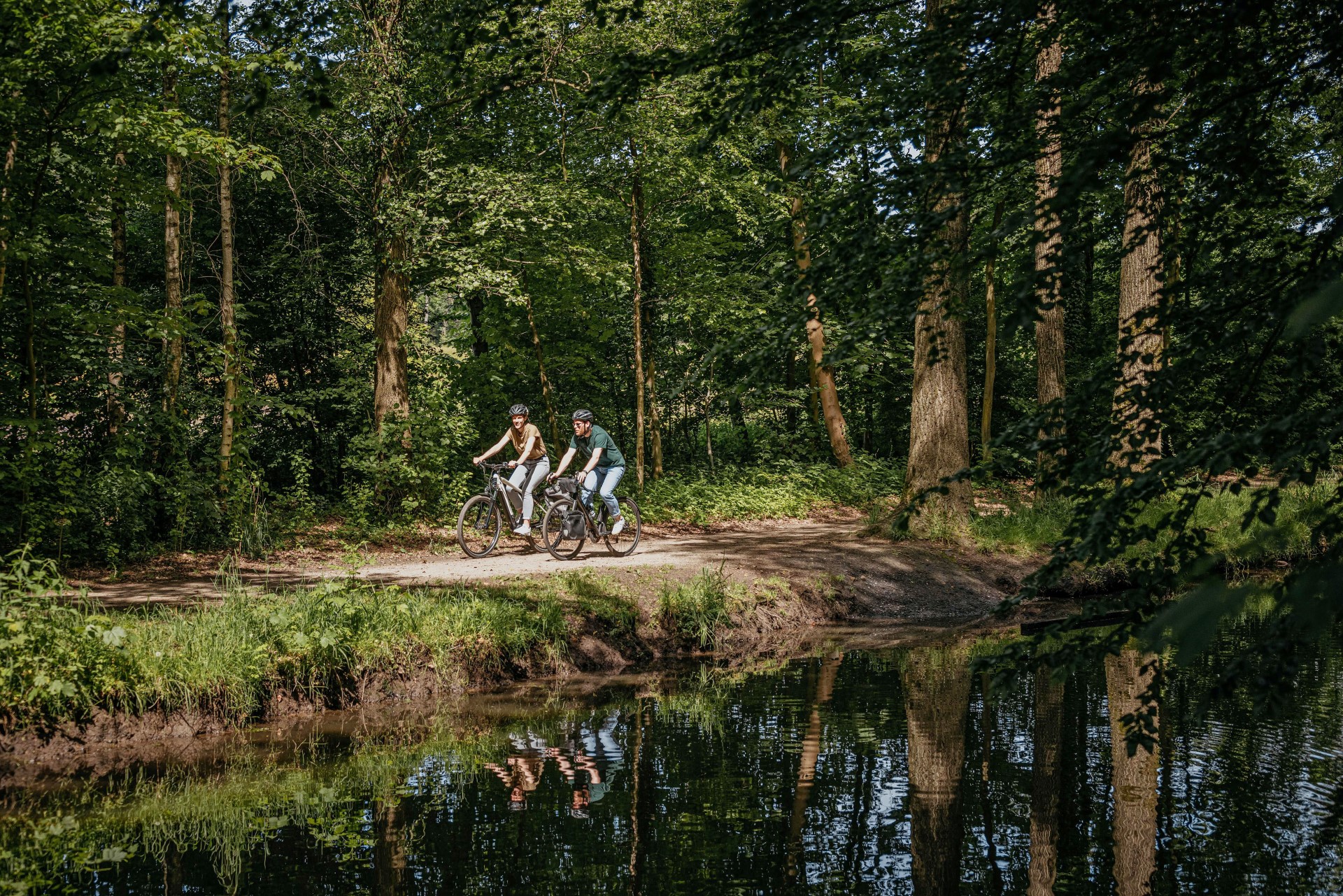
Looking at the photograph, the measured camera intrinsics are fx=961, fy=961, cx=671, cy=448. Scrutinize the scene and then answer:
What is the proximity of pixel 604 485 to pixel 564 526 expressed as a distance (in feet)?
2.60

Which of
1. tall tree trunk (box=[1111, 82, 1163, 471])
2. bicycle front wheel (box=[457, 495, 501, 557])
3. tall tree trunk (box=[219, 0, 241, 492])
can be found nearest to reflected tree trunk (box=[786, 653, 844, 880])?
tall tree trunk (box=[1111, 82, 1163, 471])

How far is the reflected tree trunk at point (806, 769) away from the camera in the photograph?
4.93 metres

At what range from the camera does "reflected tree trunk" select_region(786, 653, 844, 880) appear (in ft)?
16.2

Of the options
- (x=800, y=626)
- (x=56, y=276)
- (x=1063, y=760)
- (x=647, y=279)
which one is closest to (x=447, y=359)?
(x=647, y=279)

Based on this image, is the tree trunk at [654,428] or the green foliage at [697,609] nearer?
the green foliage at [697,609]

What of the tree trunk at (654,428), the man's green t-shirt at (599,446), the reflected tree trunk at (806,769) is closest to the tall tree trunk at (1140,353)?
the reflected tree trunk at (806,769)

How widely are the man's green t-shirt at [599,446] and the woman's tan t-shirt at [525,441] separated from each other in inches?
18.5

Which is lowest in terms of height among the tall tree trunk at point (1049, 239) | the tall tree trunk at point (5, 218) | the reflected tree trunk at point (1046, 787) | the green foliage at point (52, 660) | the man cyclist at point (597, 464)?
the reflected tree trunk at point (1046, 787)

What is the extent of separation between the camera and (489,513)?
13.2 m

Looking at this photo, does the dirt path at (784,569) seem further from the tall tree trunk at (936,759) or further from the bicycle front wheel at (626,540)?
the tall tree trunk at (936,759)

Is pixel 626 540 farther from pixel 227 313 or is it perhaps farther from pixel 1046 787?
pixel 1046 787

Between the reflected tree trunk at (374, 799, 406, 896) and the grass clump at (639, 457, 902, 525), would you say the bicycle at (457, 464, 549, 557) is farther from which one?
the reflected tree trunk at (374, 799, 406, 896)

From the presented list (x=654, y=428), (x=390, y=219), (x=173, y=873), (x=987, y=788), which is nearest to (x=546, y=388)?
(x=654, y=428)

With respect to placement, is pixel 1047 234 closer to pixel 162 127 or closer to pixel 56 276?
pixel 162 127
